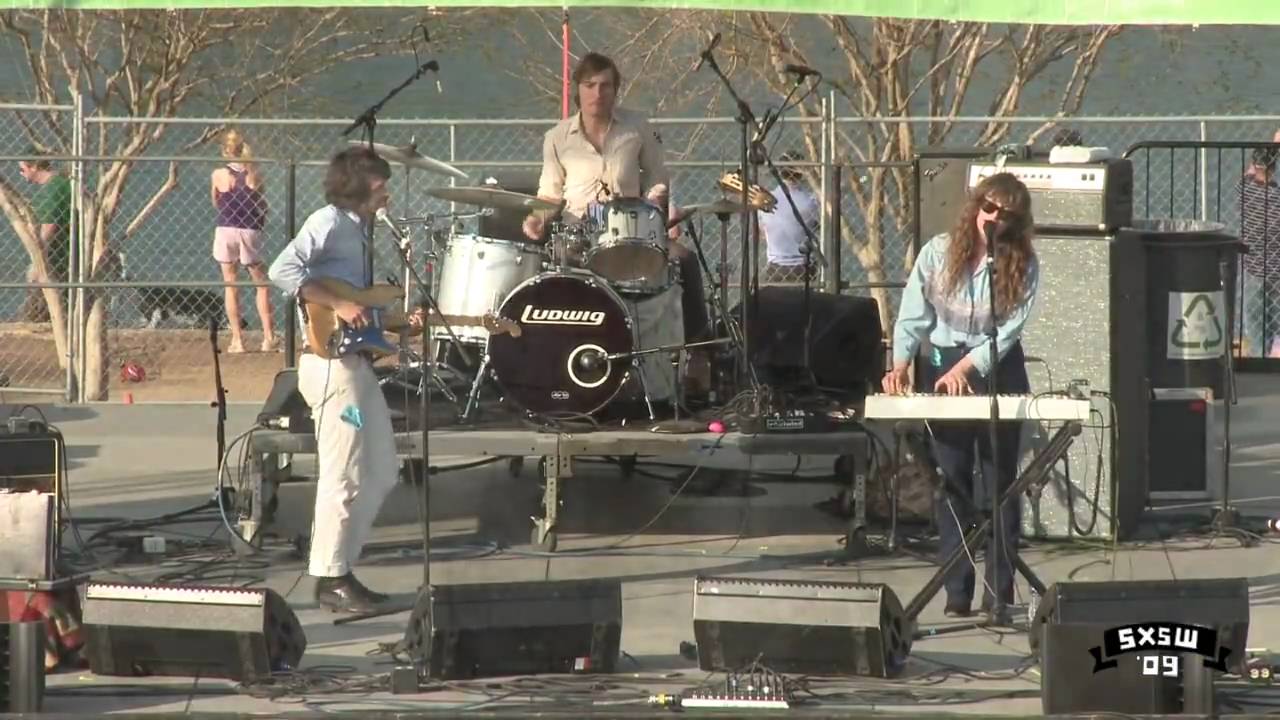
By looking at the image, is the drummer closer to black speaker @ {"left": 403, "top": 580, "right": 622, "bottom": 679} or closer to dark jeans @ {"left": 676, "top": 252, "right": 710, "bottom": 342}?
dark jeans @ {"left": 676, "top": 252, "right": 710, "bottom": 342}

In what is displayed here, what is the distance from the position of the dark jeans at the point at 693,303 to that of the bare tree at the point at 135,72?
5877 millimetres

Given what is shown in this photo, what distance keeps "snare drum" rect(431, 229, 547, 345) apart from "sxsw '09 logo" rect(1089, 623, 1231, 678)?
15.1 ft

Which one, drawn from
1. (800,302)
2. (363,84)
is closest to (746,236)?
(800,302)

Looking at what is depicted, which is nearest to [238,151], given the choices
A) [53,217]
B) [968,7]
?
[53,217]

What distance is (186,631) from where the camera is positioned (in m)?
7.47

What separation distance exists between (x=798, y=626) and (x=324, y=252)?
2.60 m

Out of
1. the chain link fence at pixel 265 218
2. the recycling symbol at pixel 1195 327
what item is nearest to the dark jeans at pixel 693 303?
the chain link fence at pixel 265 218

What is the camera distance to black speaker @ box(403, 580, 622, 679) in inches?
293

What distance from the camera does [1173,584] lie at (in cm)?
717

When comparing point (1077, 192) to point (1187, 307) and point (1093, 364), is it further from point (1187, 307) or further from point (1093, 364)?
point (1187, 307)

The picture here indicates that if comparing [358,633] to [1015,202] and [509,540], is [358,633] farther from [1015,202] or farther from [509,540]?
[1015,202]

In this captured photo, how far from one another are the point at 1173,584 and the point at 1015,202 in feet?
5.69

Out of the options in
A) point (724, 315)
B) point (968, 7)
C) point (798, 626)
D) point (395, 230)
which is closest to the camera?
point (798, 626)

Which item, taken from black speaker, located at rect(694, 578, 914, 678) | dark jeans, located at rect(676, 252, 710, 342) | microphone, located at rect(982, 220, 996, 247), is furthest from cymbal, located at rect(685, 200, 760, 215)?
black speaker, located at rect(694, 578, 914, 678)
